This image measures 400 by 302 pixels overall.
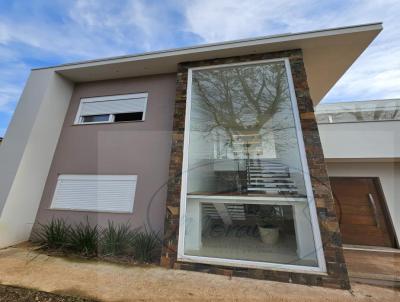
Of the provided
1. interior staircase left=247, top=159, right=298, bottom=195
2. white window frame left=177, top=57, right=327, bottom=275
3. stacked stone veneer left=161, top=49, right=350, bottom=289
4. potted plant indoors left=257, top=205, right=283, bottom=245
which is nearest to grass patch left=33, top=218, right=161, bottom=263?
stacked stone veneer left=161, top=49, right=350, bottom=289

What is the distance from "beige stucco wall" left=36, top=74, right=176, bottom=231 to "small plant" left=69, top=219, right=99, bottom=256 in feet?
1.17

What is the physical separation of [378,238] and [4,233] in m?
9.02

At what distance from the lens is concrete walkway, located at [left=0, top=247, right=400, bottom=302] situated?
226 centimetres

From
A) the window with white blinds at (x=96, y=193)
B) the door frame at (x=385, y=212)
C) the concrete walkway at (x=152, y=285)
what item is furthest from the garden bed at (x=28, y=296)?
the door frame at (x=385, y=212)

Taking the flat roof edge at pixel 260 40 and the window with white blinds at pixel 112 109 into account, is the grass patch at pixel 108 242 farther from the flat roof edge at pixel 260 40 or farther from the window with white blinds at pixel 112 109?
the flat roof edge at pixel 260 40

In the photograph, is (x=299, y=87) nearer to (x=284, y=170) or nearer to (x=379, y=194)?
(x=284, y=170)

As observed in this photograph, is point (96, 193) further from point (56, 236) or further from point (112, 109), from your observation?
point (112, 109)

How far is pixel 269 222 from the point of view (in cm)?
330

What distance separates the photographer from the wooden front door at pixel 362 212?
474cm

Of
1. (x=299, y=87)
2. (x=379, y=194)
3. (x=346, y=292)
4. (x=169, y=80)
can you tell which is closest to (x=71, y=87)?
(x=169, y=80)

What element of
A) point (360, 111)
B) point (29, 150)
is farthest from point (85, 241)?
point (360, 111)

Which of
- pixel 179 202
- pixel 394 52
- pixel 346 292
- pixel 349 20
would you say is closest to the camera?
pixel 346 292

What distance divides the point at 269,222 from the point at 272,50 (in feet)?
11.6

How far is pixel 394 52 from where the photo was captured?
4.52 m
